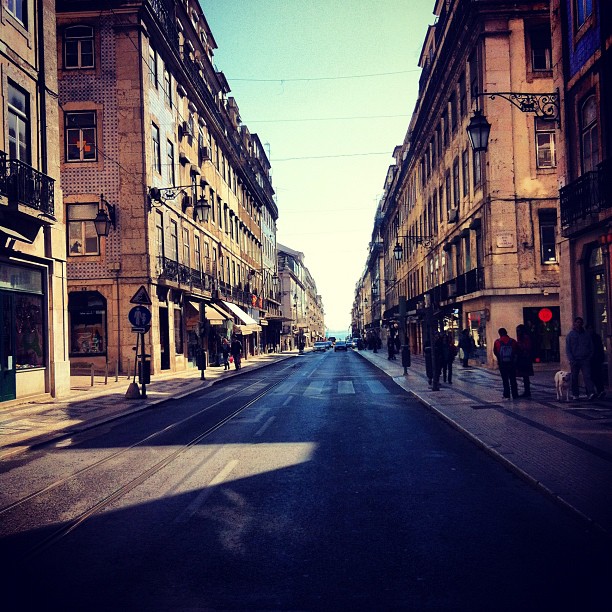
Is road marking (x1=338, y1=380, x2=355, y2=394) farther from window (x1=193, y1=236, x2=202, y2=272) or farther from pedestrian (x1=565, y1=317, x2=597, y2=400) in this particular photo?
window (x1=193, y1=236, x2=202, y2=272)

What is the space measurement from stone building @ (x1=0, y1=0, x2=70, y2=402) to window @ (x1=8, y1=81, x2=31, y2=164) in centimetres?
3

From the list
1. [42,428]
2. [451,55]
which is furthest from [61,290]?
[451,55]

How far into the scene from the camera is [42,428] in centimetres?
1249

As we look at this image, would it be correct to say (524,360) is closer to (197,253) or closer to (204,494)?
(204,494)

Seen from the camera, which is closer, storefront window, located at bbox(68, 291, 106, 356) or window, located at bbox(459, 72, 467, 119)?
storefront window, located at bbox(68, 291, 106, 356)

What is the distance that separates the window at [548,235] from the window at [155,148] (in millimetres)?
17357

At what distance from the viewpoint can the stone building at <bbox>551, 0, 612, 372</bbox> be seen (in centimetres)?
1614

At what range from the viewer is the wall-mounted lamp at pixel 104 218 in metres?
26.5

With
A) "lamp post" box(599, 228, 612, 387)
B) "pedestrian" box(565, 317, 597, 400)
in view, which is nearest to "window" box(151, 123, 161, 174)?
"lamp post" box(599, 228, 612, 387)

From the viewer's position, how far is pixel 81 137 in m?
28.9

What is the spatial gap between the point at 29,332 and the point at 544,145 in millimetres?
20682

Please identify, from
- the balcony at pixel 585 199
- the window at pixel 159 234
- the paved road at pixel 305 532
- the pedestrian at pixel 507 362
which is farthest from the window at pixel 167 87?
the paved road at pixel 305 532

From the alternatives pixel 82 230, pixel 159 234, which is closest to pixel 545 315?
pixel 159 234

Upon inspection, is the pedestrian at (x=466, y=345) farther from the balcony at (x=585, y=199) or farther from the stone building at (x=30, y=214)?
the stone building at (x=30, y=214)
